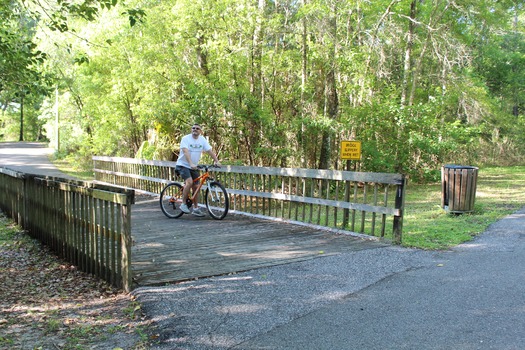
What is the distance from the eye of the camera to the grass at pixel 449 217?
7406 millimetres

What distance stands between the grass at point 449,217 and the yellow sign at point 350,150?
1567 mm

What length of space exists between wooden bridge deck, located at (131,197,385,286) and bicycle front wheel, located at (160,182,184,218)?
0.35 meters

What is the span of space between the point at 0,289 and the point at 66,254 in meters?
1.12

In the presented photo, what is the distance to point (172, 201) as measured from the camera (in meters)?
9.80

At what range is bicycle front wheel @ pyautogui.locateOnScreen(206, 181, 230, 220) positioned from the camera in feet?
31.1

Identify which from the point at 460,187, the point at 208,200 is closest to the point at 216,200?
the point at 208,200

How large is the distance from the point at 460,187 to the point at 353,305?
20.8 ft

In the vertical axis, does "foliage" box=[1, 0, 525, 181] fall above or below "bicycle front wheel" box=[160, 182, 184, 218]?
above

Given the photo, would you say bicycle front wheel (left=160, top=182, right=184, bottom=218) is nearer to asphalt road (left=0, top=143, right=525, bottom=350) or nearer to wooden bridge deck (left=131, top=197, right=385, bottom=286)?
wooden bridge deck (left=131, top=197, right=385, bottom=286)

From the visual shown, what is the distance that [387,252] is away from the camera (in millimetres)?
6418

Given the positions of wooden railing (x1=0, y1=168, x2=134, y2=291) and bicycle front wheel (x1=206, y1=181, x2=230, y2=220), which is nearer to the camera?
wooden railing (x1=0, y1=168, x2=134, y2=291)

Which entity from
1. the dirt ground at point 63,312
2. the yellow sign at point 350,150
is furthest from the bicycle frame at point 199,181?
the dirt ground at point 63,312

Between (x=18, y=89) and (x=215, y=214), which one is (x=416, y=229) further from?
(x=18, y=89)

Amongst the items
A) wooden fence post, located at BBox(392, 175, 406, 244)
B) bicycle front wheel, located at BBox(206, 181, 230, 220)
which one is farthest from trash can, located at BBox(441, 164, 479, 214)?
bicycle front wheel, located at BBox(206, 181, 230, 220)
